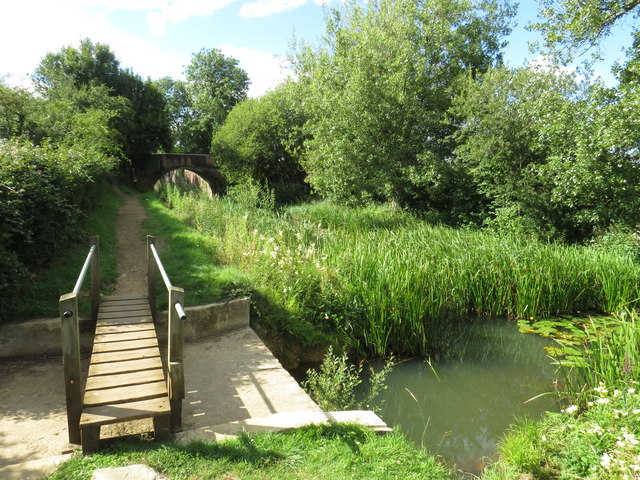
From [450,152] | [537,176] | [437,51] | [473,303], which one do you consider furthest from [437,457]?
[437,51]

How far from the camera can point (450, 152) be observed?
48.1 feet

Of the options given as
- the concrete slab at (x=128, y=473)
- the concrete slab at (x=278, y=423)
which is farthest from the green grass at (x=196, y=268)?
the concrete slab at (x=128, y=473)

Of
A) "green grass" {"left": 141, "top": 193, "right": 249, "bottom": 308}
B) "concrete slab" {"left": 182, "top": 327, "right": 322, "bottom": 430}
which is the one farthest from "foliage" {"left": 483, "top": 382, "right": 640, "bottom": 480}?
"green grass" {"left": 141, "top": 193, "right": 249, "bottom": 308}

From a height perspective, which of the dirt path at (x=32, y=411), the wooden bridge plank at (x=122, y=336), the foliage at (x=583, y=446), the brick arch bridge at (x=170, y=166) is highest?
the brick arch bridge at (x=170, y=166)

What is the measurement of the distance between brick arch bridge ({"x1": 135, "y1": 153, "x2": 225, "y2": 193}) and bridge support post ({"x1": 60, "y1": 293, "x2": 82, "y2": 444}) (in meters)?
25.5

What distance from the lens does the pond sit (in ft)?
14.3

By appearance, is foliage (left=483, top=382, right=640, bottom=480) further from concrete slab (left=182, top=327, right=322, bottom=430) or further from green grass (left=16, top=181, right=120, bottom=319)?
green grass (left=16, top=181, right=120, bottom=319)

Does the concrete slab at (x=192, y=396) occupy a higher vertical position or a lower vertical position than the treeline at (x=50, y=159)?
lower

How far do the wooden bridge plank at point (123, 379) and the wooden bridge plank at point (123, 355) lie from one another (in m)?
0.26

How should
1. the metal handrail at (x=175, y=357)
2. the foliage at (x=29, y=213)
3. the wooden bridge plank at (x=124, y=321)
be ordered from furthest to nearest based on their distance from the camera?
the foliage at (x=29, y=213), the wooden bridge plank at (x=124, y=321), the metal handrail at (x=175, y=357)

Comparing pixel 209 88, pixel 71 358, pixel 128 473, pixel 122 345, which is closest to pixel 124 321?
pixel 122 345

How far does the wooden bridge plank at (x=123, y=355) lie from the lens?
11.4 feet

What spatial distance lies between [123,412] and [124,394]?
21 centimetres

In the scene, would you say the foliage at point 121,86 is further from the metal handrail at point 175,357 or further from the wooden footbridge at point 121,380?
the metal handrail at point 175,357
